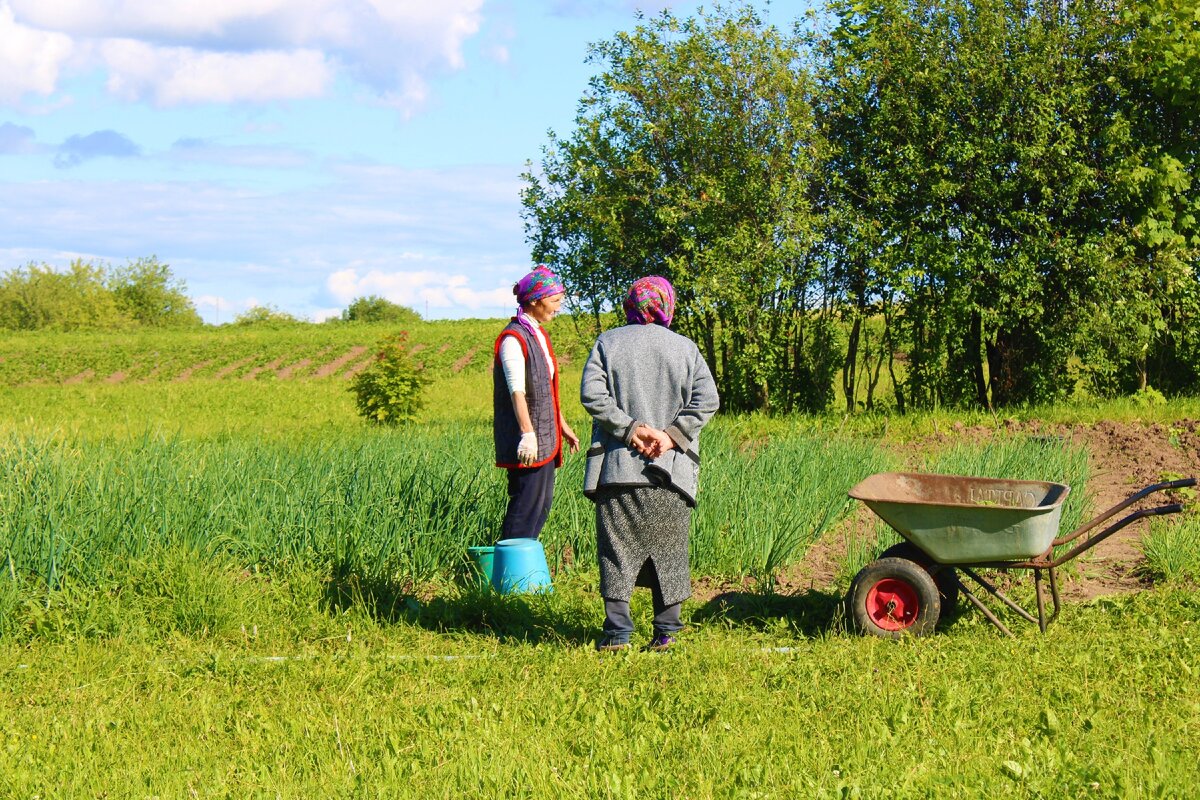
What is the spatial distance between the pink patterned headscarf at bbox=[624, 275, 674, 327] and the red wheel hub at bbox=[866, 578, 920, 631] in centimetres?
155

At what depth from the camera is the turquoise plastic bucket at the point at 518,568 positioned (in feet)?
18.5

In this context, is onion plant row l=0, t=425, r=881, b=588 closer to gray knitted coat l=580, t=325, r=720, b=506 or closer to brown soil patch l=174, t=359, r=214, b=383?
gray knitted coat l=580, t=325, r=720, b=506

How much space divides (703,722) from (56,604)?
3.20m

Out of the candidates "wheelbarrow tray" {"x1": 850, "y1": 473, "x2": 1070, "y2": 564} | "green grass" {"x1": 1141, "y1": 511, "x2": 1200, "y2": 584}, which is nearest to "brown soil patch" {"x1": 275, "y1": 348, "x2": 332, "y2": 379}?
"green grass" {"x1": 1141, "y1": 511, "x2": 1200, "y2": 584}

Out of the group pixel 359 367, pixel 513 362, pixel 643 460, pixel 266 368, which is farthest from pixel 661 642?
pixel 266 368

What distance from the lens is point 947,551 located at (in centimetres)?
491

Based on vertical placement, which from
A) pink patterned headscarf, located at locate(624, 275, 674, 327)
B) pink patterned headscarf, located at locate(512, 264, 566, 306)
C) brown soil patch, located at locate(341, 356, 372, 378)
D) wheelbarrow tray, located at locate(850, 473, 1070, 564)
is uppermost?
brown soil patch, located at locate(341, 356, 372, 378)

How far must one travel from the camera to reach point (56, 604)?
525 centimetres

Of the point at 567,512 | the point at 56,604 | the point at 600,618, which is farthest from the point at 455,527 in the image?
the point at 56,604

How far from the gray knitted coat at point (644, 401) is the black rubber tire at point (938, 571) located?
1.09 m

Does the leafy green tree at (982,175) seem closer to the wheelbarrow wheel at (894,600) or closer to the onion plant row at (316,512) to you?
the onion plant row at (316,512)

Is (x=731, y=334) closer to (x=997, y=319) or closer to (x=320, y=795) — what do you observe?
(x=997, y=319)

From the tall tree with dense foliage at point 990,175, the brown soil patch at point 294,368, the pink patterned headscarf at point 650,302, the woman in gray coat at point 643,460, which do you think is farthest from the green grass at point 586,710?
the brown soil patch at point 294,368

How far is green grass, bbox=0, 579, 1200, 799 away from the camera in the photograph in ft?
11.1
